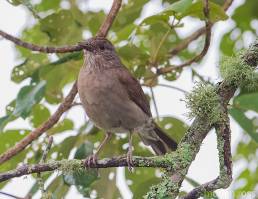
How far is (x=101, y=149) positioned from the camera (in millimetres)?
4754

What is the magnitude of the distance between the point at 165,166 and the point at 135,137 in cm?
203

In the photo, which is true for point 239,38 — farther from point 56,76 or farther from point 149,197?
point 149,197

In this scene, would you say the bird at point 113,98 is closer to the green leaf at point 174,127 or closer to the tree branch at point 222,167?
the green leaf at point 174,127

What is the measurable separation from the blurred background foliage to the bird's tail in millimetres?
57

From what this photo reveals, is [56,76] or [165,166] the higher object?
[56,76]

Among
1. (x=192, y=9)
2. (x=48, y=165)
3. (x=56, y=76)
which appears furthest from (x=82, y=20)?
(x=48, y=165)

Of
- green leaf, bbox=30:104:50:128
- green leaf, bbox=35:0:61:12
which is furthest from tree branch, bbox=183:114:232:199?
green leaf, bbox=35:0:61:12

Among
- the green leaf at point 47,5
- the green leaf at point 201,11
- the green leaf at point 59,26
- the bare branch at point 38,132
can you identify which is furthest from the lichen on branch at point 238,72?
the green leaf at point 47,5

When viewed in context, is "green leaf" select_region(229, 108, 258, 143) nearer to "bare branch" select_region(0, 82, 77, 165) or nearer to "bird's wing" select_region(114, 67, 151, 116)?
"bird's wing" select_region(114, 67, 151, 116)

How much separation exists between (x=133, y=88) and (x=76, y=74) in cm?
52

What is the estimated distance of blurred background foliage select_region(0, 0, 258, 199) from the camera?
14.1ft

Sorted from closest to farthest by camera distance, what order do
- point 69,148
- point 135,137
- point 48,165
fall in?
point 48,165 < point 69,148 < point 135,137

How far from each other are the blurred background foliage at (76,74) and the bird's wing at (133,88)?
62 mm

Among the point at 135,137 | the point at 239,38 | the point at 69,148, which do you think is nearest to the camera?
the point at 69,148
